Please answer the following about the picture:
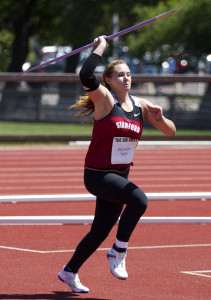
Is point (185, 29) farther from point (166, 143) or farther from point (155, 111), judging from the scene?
point (155, 111)

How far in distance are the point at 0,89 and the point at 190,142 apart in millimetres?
4932

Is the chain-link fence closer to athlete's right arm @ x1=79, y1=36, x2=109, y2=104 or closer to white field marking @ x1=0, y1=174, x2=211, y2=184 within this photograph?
white field marking @ x1=0, y1=174, x2=211, y2=184

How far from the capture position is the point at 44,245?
7406 millimetres

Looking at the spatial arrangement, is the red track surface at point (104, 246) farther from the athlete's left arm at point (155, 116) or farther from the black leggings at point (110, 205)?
the athlete's left arm at point (155, 116)

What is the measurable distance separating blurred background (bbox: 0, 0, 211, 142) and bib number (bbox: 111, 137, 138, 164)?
10.4 meters

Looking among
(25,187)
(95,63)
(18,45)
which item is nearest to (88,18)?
(18,45)

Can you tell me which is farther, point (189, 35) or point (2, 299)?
point (189, 35)

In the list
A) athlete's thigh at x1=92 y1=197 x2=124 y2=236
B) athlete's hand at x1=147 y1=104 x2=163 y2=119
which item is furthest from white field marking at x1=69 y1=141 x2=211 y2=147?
athlete's thigh at x1=92 y1=197 x2=124 y2=236

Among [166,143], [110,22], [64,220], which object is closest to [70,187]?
[64,220]

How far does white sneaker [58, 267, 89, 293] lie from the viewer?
554 cm

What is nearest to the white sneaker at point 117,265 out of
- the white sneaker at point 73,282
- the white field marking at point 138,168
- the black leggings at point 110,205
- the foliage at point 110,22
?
the black leggings at point 110,205

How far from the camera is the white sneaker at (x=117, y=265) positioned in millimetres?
5430

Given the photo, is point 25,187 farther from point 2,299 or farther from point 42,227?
point 2,299

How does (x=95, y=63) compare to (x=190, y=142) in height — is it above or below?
A: above
